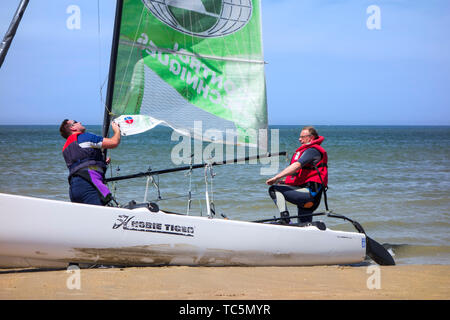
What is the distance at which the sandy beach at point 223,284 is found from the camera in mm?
3672

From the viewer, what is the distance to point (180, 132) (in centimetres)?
568

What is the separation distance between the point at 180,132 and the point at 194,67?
28.5 inches

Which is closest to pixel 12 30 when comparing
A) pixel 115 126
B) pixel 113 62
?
pixel 113 62

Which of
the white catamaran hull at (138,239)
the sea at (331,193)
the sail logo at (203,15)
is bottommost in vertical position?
the sea at (331,193)

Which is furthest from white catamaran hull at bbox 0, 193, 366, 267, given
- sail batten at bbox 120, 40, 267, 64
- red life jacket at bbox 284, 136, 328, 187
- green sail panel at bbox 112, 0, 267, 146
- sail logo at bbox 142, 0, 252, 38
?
sail logo at bbox 142, 0, 252, 38

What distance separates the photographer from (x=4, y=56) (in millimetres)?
4992

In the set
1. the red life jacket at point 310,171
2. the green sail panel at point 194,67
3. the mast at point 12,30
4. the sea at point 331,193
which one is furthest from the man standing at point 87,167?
the red life jacket at point 310,171

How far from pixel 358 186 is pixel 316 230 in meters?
6.48

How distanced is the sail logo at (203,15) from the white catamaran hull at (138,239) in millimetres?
2199

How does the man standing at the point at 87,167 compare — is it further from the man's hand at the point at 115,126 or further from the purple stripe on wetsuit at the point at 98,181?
the man's hand at the point at 115,126

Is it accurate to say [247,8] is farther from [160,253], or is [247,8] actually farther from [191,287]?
[191,287]

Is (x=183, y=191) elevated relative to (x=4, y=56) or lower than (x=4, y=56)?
lower

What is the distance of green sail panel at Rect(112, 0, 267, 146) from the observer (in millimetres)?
5352

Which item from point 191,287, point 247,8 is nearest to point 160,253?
point 191,287
